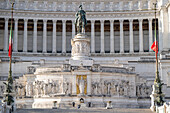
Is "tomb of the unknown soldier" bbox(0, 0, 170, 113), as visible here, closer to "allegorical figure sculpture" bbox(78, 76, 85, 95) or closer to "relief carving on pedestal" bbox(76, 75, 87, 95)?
"relief carving on pedestal" bbox(76, 75, 87, 95)

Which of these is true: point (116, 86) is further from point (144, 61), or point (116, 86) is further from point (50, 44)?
point (50, 44)

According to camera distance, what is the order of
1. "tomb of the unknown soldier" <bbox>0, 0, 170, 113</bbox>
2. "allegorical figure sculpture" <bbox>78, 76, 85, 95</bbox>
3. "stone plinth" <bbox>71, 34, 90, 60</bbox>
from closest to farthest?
"allegorical figure sculpture" <bbox>78, 76, 85, 95</bbox>
"tomb of the unknown soldier" <bbox>0, 0, 170, 113</bbox>
"stone plinth" <bbox>71, 34, 90, 60</bbox>

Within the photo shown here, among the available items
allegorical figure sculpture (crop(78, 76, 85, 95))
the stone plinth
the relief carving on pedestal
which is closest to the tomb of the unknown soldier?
the stone plinth

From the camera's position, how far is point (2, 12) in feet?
292

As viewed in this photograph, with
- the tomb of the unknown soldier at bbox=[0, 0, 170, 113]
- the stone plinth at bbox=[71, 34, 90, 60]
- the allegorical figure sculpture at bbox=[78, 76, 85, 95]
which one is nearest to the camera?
the allegorical figure sculpture at bbox=[78, 76, 85, 95]

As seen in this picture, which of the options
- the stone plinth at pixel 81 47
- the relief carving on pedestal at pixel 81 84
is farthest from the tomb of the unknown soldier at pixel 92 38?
the relief carving on pedestal at pixel 81 84

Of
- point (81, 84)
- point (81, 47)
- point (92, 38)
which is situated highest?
point (92, 38)

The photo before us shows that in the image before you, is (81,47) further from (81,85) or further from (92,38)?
(92,38)

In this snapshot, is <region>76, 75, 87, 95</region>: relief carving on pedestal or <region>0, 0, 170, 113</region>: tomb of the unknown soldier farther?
<region>0, 0, 170, 113</region>: tomb of the unknown soldier

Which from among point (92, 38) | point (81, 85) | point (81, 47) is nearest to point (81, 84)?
point (81, 85)

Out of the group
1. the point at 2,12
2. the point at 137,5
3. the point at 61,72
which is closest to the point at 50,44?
the point at 2,12

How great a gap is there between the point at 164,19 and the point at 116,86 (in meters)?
29.9

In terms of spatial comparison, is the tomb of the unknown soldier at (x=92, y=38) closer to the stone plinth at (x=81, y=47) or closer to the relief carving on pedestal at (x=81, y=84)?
the stone plinth at (x=81, y=47)

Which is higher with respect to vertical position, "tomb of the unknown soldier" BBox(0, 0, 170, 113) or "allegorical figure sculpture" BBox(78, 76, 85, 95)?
"tomb of the unknown soldier" BBox(0, 0, 170, 113)
